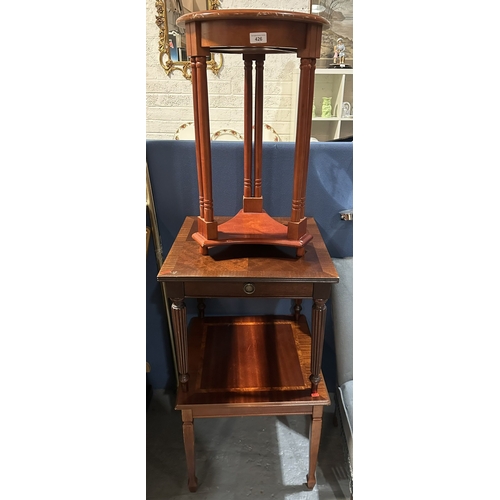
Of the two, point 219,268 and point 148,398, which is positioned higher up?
point 219,268

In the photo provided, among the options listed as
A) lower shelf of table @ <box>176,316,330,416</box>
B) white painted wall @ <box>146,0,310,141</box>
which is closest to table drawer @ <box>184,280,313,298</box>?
lower shelf of table @ <box>176,316,330,416</box>

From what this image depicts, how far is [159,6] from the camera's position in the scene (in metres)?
3.07

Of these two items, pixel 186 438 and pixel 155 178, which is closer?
pixel 186 438

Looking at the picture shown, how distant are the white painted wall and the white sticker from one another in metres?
2.38

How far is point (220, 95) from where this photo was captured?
3.23 meters

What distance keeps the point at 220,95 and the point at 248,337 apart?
2.32 meters

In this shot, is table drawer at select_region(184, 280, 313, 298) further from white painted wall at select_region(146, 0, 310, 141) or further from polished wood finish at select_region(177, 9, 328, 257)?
white painted wall at select_region(146, 0, 310, 141)

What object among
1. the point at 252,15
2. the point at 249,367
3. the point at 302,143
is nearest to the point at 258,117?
the point at 302,143

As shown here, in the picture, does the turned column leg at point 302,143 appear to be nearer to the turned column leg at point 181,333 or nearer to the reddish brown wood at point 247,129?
the reddish brown wood at point 247,129

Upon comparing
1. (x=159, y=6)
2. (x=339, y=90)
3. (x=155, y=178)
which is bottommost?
(x=155, y=178)

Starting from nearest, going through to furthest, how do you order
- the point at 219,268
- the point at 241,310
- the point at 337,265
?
1. the point at 219,268
2. the point at 337,265
3. the point at 241,310

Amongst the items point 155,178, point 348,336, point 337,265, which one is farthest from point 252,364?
point 155,178

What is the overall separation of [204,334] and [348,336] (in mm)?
503

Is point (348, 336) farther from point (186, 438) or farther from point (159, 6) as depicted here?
point (159, 6)
